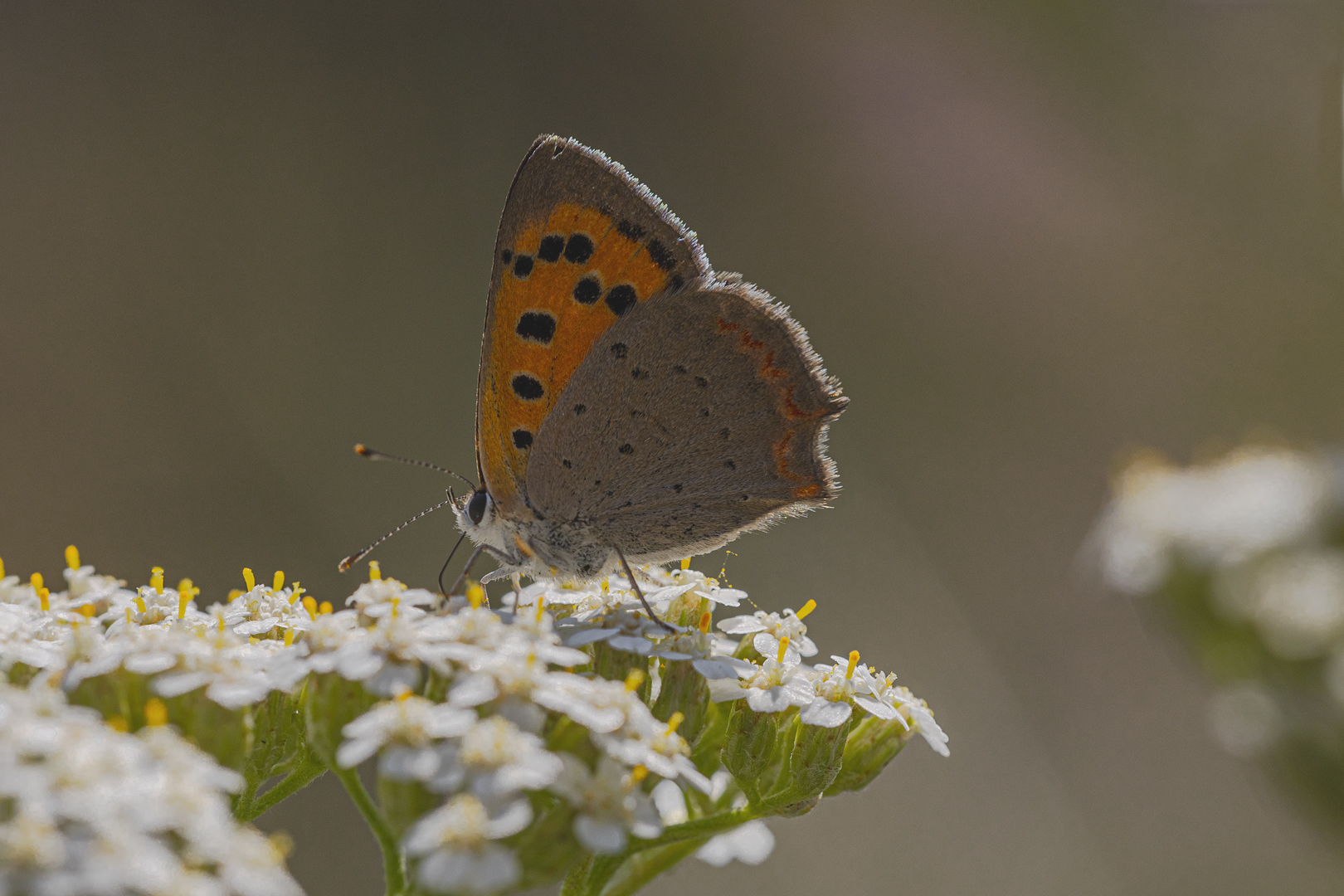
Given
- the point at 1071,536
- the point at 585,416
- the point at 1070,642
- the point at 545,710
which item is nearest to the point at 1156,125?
the point at 1071,536

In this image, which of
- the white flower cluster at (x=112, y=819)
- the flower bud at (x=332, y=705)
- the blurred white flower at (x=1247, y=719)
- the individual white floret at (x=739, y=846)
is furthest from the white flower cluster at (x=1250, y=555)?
the white flower cluster at (x=112, y=819)

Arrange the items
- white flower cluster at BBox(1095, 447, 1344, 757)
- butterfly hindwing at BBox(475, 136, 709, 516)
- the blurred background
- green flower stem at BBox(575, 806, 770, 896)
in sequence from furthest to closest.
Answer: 1. the blurred background
2. white flower cluster at BBox(1095, 447, 1344, 757)
3. butterfly hindwing at BBox(475, 136, 709, 516)
4. green flower stem at BBox(575, 806, 770, 896)

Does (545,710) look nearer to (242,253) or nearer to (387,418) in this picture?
→ (387,418)

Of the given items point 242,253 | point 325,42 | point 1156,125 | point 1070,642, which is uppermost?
point 325,42

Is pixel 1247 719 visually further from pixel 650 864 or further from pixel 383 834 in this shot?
pixel 383 834

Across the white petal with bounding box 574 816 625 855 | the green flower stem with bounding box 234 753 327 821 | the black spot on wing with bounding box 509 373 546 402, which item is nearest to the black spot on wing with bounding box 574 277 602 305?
the black spot on wing with bounding box 509 373 546 402

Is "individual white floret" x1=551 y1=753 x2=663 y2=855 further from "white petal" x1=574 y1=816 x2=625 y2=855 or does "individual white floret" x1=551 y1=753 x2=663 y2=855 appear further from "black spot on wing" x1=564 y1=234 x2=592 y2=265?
"black spot on wing" x1=564 y1=234 x2=592 y2=265

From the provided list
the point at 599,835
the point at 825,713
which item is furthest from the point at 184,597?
the point at 825,713
